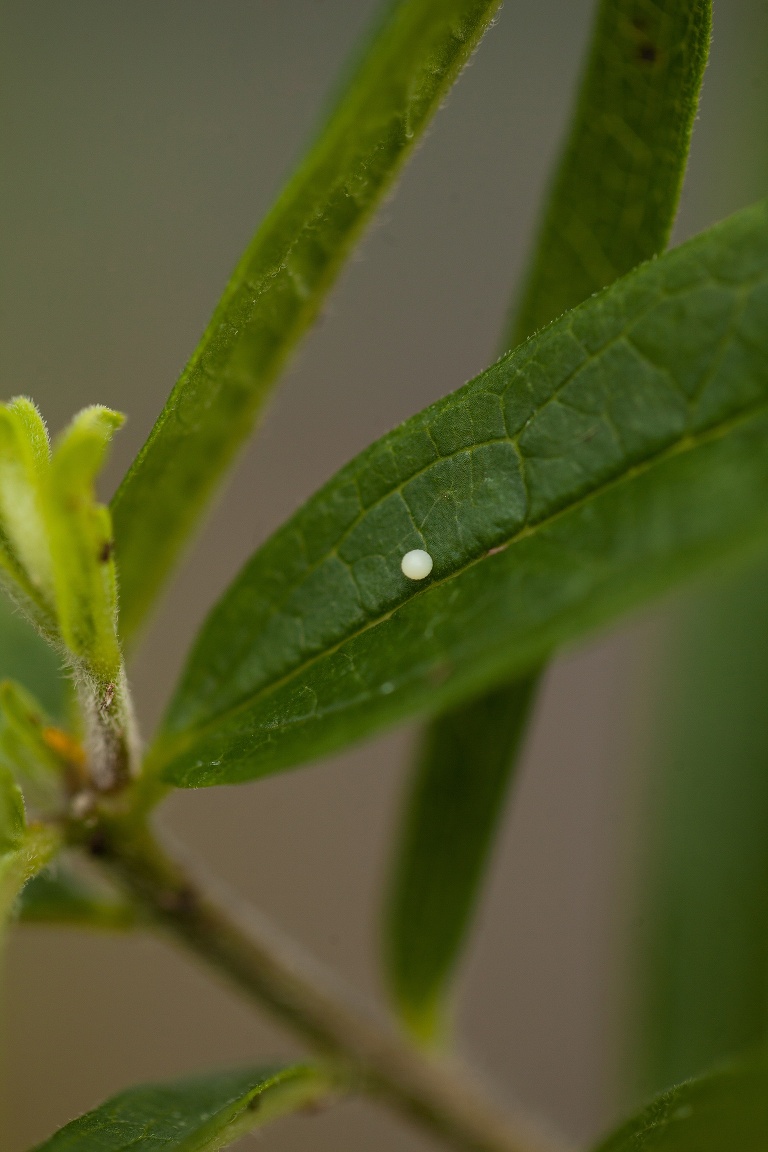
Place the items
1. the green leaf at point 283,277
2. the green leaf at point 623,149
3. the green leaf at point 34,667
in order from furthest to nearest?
1. the green leaf at point 34,667
2. the green leaf at point 623,149
3. the green leaf at point 283,277

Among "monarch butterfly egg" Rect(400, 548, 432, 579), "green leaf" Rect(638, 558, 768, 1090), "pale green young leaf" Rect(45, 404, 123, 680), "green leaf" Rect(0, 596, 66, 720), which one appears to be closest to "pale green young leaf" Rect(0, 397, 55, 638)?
"pale green young leaf" Rect(45, 404, 123, 680)

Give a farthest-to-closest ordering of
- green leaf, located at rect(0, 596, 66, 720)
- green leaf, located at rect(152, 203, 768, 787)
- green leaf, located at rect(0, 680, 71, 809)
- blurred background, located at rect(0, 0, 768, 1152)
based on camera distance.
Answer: blurred background, located at rect(0, 0, 768, 1152) → green leaf, located at rect(0, 596, 66, 720) → green leaf, located at rect(0, 680, 71, 809) → green leaf, located at rect(152, 203, 768, 787)

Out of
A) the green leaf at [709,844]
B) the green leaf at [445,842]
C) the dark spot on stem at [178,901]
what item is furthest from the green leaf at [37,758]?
the green leaf at [709,844]

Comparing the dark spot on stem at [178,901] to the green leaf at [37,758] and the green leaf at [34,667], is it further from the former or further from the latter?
the green leaf at [34,667]

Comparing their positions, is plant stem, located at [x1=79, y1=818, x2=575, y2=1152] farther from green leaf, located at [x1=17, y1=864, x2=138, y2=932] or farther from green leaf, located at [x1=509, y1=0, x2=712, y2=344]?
green leaf, located at [x1=509, y1=0, x2=712, y2=344]

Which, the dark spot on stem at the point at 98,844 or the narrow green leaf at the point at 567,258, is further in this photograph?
the dark spot on stem at the point at 98,844

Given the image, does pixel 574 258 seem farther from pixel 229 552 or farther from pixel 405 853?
pixel 229 552
